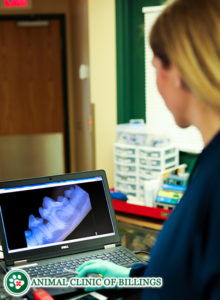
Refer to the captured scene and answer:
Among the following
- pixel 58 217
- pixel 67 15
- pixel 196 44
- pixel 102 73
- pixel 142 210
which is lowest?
pixel 142 210

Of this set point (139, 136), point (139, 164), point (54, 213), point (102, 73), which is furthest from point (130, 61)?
point (54, 213)

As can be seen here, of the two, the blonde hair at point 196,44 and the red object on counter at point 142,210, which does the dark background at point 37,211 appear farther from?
the red object on counter at point 142,210

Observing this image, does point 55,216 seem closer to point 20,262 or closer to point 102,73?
point 20,262

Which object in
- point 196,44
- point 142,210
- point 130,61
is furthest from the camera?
point 130,61

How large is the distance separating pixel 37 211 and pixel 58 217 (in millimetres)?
63

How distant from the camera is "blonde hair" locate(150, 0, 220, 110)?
2.23 ft

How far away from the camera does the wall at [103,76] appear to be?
11.6 ft

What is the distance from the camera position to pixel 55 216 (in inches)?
47.9

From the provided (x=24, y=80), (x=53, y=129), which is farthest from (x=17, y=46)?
(x=53, y=129)

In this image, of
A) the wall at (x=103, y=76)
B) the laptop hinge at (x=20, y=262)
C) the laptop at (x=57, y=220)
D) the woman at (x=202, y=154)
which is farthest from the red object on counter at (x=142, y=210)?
the wall at (x=103, y=76)

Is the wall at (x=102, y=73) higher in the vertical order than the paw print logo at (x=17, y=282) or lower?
higher

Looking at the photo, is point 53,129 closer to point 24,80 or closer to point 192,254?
point 24,80

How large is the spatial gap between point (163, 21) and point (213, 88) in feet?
0.49

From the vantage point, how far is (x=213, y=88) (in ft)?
2.23
